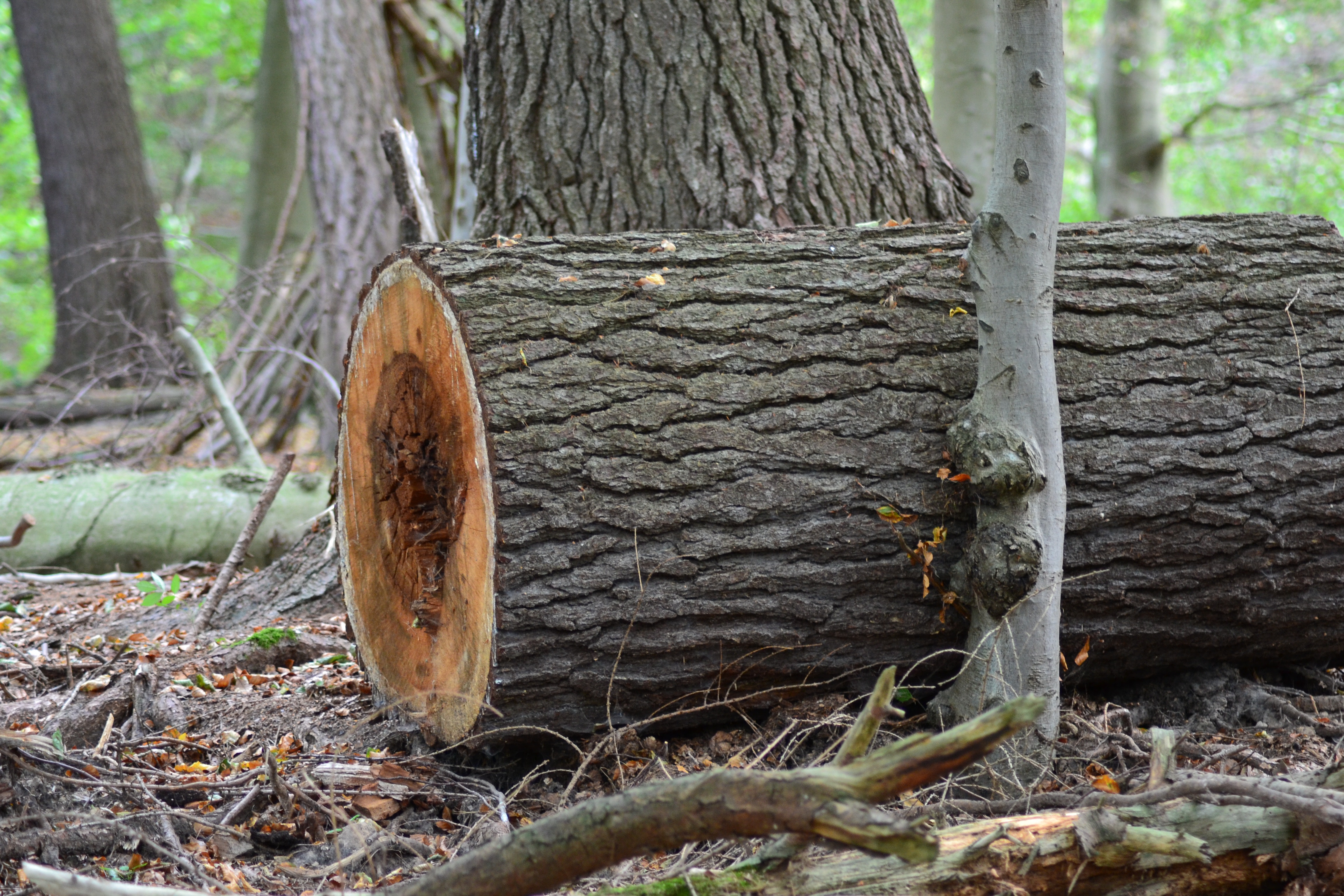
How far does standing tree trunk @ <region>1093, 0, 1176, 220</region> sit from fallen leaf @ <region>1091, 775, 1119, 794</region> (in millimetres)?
11199

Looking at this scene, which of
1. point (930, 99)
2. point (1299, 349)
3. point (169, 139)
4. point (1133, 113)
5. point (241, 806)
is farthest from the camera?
point (169, 139)

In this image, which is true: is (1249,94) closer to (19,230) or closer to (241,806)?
(241,806)

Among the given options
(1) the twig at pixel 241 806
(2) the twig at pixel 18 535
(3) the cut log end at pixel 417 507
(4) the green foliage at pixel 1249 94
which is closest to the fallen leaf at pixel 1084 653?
(3) the cut log end at pixel 417 507

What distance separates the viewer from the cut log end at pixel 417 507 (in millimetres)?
2352

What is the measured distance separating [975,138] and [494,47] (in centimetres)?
416

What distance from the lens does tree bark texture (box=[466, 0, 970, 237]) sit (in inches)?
145

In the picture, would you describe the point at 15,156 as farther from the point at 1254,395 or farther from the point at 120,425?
the point at 1254,395

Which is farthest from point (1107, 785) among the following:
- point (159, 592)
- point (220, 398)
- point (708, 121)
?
point (220, 398)

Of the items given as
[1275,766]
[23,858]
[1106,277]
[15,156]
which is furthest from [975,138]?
[15,156]

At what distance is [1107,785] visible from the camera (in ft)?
6.77

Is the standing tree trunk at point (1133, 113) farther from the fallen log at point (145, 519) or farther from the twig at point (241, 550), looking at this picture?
the twig at point (241, 550)

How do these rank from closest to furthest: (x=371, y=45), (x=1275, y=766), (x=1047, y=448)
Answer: (x=1275, y=766) → (x=1047, y=448) → (x=371, y=45)

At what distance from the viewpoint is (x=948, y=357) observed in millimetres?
2486

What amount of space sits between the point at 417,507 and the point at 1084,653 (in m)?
1.92
